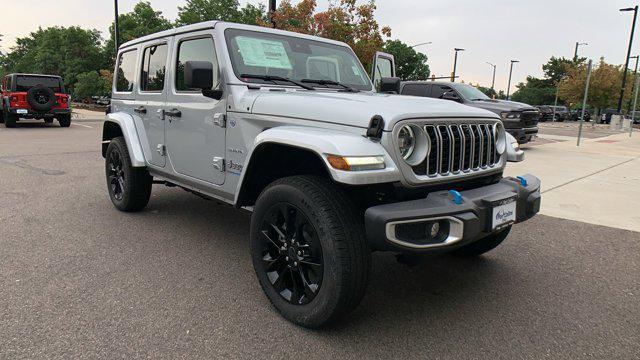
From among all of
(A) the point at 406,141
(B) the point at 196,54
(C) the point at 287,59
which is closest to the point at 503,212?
(A) the point at 406,141

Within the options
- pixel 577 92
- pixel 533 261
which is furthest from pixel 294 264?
pixel 577 92

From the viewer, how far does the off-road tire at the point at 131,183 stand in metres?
4.77

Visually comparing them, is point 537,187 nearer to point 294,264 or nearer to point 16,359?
point 294,264

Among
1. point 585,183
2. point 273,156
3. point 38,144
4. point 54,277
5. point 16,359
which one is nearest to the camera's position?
point 16,359

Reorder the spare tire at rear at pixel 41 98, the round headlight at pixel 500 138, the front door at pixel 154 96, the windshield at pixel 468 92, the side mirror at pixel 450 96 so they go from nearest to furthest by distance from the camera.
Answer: the round headlight at pixel 500 138 < the front door at pixel 154 96 < the side mirror at pixel 450 96 < the windshield at pixel 468 92 < the spare tire at rear at pixel 41 98

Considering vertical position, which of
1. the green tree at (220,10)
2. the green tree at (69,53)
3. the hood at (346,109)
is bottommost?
the hood at (346,109)

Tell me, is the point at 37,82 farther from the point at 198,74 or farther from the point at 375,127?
the point at 375,127

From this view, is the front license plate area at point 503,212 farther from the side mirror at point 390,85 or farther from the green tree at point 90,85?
the green tree at point 90,85

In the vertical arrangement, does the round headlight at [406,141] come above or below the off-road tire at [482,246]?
above

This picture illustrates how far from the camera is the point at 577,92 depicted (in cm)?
3659

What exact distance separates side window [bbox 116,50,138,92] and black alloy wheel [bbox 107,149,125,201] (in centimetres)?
73

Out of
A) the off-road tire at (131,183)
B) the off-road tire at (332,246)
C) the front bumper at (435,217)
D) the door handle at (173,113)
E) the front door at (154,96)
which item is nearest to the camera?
the front bumper at (435,217)

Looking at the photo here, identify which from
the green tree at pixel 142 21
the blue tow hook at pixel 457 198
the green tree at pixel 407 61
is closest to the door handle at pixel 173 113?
the blue tow hook at pixel 457 198

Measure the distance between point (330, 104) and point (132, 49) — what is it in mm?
3231
